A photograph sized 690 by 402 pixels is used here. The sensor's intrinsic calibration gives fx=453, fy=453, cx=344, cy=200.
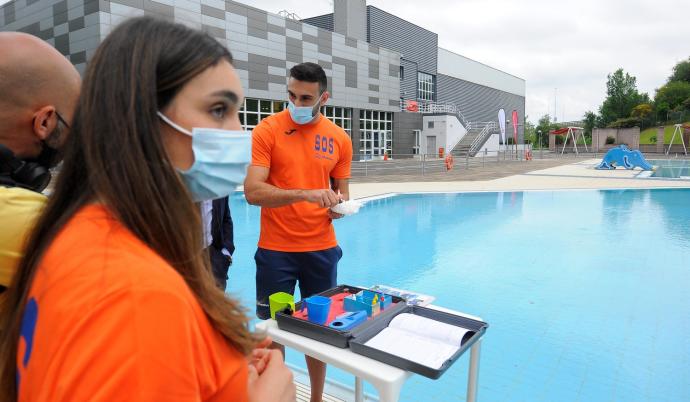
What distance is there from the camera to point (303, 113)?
8.59 ft

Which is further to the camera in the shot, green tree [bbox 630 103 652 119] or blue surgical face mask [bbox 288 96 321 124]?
green tree [bbox 630 103 652 119]

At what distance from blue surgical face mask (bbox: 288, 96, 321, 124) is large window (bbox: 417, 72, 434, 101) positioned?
36.7m

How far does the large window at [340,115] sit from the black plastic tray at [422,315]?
25712 millimetres

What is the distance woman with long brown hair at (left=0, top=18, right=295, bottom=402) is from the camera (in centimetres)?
60

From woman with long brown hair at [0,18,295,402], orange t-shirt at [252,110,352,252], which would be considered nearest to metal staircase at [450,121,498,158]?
orange t-shirt at [252,110,352,252]

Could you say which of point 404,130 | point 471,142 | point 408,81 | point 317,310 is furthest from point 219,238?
point 408,81

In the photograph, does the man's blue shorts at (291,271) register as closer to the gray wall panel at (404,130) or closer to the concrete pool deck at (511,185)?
the concrete pool deck at (511,185)

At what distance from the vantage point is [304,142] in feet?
8.68

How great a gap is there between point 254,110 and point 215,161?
2310cm

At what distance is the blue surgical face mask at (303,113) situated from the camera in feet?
8.55

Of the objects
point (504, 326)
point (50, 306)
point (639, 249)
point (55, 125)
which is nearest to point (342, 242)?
point (504, 326)

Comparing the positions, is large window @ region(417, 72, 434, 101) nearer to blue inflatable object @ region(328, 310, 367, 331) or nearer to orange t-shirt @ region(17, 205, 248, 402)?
blue inflatable object @ region(328, 310, 367, 331)

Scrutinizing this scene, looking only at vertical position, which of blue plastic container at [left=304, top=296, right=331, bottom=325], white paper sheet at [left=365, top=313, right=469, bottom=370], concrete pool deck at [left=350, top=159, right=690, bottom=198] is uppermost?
blue plastic container at [left=304, top=296, right=331, bottom=325]

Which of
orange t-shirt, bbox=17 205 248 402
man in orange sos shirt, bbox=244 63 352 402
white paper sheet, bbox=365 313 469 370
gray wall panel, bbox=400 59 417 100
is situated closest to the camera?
orange t-shirt, bbox=17 205 248 402
